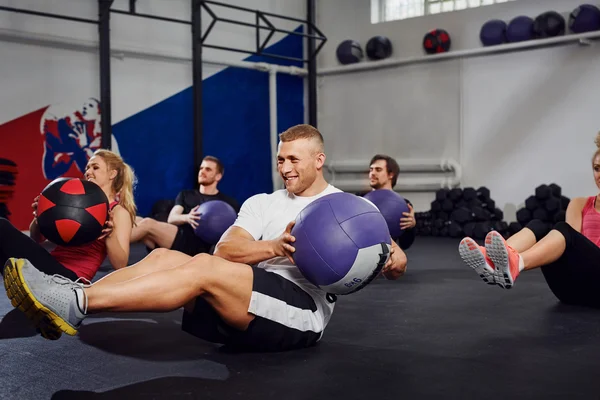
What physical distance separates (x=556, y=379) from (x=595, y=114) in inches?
235

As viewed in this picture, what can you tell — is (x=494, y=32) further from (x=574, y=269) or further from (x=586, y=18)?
(x=574, y=269)

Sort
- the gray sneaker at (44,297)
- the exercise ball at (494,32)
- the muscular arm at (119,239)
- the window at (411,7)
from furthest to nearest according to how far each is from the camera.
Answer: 1. the window at (411,7)
2. the exercise ball at (494,32)
3. the muscular arm at (119,239)
4. the gray sneaker at (44,297)

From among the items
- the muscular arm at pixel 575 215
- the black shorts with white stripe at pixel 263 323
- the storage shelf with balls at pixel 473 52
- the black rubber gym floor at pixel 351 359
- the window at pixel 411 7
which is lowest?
the black rubber gym floor at pixel 351 359

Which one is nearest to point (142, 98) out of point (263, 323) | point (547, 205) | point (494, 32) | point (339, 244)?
point (494, 32)

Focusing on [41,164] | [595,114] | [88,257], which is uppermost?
[595,114]

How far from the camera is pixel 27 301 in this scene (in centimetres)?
178

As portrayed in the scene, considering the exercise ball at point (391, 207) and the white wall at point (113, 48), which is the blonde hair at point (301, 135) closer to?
the exercise ball at point (391, 207)

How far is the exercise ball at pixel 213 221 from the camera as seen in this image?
15.2ft

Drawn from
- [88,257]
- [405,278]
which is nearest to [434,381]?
[88,257]

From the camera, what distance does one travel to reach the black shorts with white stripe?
2152 mm

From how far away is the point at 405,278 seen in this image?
4.49 meters

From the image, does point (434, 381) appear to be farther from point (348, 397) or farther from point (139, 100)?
point (139, 100)

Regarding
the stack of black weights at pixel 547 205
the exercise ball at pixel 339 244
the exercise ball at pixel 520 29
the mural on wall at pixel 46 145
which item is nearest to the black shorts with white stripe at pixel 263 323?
the exercise ball at pixel 339 244

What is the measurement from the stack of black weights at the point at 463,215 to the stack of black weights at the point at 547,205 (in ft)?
1.14
